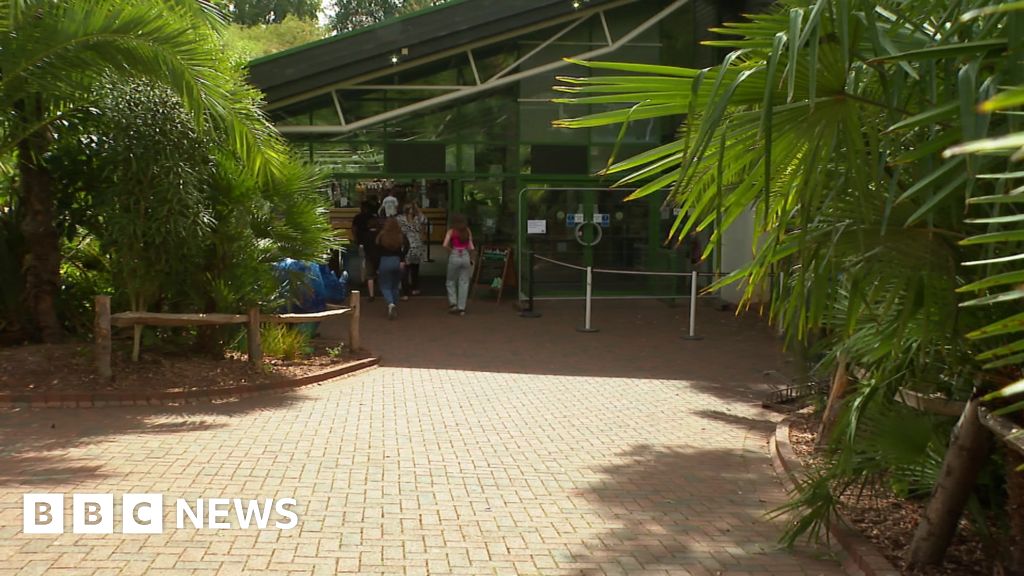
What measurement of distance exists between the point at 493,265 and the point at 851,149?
14.6 meters

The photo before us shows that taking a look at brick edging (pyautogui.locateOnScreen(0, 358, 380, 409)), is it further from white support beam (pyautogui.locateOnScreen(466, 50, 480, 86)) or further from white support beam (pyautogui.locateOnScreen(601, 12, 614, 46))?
white support beam (pyautogui.locateOnScreen(601, 12, 614, 46))

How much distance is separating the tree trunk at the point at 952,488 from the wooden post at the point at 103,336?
7116 mm

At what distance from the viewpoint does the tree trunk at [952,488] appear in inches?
185

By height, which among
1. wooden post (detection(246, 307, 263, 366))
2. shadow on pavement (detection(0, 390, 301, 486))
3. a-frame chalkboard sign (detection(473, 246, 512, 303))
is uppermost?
a-frame chalkboard sign (detection(473, 246, 512, 303))

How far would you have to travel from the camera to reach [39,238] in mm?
9961

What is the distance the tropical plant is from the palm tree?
599 cm

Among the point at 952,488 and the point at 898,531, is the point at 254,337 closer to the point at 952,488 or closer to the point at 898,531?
the point at 898,531

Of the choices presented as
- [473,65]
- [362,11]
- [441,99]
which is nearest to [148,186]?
[441,99]

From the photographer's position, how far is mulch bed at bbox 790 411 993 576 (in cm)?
505

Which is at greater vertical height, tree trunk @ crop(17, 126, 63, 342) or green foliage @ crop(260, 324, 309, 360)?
tree trunk @ crop(17, 126, 63, 342)

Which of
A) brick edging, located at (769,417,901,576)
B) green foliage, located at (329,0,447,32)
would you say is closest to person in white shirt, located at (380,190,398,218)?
brick edging, located at (769,417,901,576)

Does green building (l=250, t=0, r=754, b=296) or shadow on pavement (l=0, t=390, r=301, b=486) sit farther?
green building (l=250, t=0, r=754, b=296)

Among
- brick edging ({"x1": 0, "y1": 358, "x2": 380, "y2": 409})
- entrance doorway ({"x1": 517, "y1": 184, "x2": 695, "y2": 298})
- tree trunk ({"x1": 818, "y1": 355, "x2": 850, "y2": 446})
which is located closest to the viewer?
tree trunk ({"x1": 818, "y1": 355, "x2": 850, "y2": 446})

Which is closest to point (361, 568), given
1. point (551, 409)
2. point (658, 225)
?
point (551, 409)
